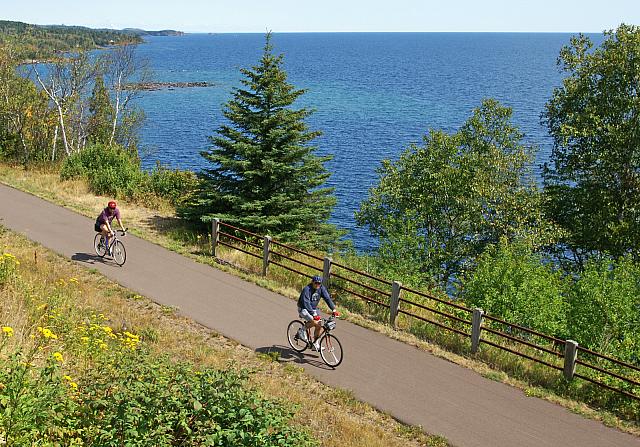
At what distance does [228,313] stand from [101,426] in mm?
8661

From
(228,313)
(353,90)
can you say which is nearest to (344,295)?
(228,313)

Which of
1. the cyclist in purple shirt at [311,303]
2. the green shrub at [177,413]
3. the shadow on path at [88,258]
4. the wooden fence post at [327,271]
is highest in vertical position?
the green shrub at [177,413]

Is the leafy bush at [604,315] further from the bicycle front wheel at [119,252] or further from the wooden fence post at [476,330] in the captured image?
the bicycle front wheel at [119,252]

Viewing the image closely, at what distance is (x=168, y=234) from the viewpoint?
74.3ft

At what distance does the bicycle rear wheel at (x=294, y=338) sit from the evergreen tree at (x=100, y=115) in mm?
41078

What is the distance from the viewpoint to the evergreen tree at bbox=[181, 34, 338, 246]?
2295 centimetres

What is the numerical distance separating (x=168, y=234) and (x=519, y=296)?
12.9m

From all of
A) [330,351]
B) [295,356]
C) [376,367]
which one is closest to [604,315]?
[376,367]

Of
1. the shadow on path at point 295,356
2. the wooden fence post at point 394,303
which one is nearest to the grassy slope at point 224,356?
the shadow on path at point 295,356

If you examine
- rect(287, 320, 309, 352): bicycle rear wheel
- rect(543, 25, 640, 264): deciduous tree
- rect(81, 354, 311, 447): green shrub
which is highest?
rect(543, 25, 640, 264): deciduous tree

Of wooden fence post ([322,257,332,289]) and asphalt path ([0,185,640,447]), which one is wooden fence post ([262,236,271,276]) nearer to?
asphalt path ([0,185,640,447])

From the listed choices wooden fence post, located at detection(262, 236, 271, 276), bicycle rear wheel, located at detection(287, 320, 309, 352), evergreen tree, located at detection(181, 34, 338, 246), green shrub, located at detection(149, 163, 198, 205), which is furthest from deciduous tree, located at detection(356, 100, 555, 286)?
bicycle rear wheel, located at detection(287, 320, 309, 352)

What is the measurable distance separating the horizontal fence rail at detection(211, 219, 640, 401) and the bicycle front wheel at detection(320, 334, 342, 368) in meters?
2.67

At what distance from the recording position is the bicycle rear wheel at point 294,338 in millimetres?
13550
